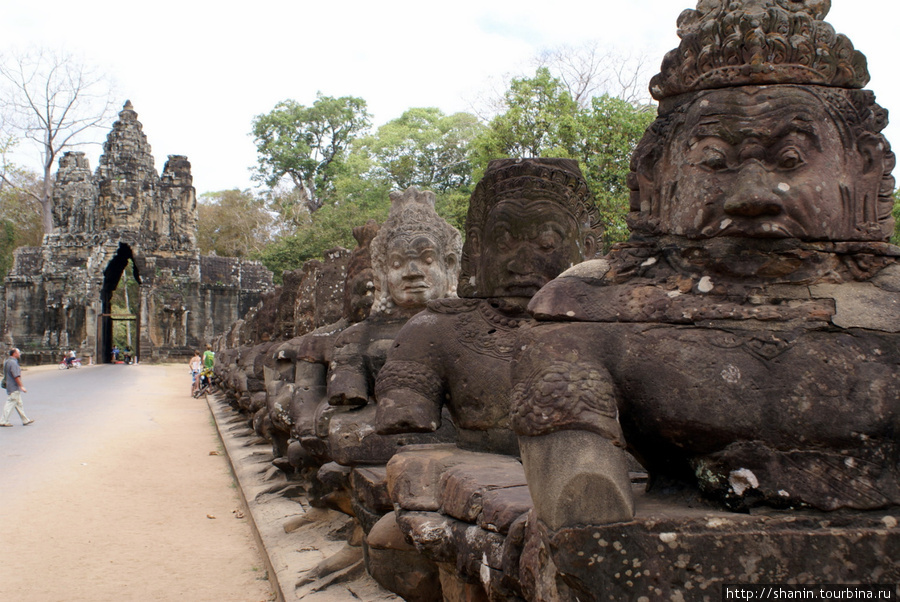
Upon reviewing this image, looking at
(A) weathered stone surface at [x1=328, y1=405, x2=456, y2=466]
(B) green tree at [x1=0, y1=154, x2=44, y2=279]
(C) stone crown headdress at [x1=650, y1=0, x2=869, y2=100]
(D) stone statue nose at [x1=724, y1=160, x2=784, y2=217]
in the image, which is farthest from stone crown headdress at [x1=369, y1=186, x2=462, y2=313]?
(B) green tree at [x1=0, y1=154, x2=44, y2=279]

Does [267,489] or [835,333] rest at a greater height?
[835,333]

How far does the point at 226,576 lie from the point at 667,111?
4.50m

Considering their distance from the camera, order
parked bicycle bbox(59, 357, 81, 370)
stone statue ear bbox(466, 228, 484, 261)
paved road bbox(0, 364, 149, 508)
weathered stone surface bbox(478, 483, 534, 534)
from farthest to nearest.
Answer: parked bicycle bbox(59, 357, 81, 370) < paved road bbox(0, 364, 149, 508) < stone statue ear bbox(466, 228, 484, 261) < weathered stone surface bbox(478, 483, 534, 534)

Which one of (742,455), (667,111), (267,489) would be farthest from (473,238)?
(267,489)

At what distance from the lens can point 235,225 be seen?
152 ft

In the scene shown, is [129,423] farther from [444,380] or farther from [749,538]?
[749,538]

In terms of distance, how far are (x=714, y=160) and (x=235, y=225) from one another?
45989 mm

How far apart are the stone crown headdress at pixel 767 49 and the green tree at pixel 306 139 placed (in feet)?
→ 136

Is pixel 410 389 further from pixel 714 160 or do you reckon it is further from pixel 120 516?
pixel 120 516

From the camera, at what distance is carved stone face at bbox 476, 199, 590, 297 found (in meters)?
3.50

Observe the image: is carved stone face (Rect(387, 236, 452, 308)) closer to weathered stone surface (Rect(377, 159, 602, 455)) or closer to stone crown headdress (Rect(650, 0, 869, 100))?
weathered stone surface (Rect(377, 159, 602, 455))

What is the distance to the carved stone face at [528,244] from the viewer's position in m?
3.50

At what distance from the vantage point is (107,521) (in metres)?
7.00

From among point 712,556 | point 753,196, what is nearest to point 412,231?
point 753,196
